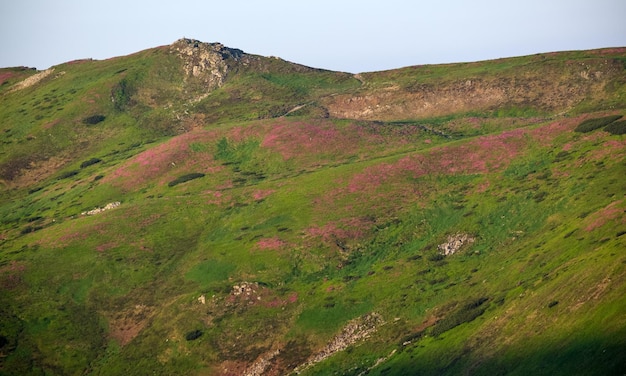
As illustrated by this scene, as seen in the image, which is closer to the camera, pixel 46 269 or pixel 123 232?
pixel 46 269

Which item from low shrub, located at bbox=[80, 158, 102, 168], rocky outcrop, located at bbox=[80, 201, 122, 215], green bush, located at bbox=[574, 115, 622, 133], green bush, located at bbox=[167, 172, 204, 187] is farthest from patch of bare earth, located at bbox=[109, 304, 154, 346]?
green bush, located at bbox=[574, 115, 622, 133]

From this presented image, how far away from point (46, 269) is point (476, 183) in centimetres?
6481

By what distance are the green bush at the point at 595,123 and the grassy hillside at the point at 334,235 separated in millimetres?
626

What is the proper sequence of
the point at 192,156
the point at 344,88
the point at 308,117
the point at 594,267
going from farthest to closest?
the point at 344,88, the point at 308,117, the point at 192,156, the point at 594,267

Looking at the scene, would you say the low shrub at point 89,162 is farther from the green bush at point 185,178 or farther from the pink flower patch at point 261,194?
the pink flower patch at point 261,194

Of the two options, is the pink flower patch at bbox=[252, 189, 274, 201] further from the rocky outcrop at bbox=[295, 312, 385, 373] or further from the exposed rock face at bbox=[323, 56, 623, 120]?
the exposed rock face at bbox=[323, 56, 623, 120]

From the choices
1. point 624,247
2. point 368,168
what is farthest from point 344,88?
point 624,247

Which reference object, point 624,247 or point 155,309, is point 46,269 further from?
point 624,247

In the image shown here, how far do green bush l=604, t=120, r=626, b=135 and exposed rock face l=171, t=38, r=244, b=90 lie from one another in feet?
346

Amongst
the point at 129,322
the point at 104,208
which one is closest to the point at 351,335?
the point at 129,322

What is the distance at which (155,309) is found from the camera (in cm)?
8919

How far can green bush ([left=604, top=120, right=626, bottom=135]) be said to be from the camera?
100031 mm

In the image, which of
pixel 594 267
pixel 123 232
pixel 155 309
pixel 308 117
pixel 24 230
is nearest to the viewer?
pixel 594 267

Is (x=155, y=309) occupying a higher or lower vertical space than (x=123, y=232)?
lower
